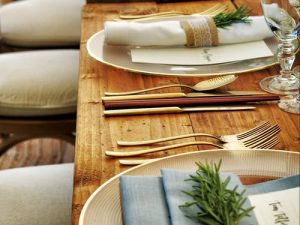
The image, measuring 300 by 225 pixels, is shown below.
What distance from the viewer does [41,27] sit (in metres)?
2.17

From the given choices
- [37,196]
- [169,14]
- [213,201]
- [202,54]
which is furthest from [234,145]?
[169,14]

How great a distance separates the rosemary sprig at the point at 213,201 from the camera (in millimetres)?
581

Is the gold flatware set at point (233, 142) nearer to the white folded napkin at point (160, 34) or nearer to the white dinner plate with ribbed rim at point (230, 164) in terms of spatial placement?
the white dinner plate with ribbed rim at point (230, 164)

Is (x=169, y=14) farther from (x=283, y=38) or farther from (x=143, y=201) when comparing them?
(x=143, y=201)

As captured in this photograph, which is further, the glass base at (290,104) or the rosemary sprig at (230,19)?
the rosemary sprig at (230,19)

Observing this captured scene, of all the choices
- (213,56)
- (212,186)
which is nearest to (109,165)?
(212,186)

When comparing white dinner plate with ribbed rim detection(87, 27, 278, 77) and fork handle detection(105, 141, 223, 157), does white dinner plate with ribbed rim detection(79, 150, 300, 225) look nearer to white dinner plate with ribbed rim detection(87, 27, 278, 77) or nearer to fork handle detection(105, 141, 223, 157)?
fork handle detection(105, 141, 223, 157)

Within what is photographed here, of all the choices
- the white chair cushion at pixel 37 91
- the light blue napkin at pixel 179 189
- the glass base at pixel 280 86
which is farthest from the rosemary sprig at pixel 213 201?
the white chair cushion at pixel 37 91

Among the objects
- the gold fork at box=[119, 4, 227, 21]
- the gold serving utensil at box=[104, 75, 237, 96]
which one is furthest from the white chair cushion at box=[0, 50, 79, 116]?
the gold serving utensil at box=[104, 75, 237, 96]

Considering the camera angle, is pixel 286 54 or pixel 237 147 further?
pixel 286 54

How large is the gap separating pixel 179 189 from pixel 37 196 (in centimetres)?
56

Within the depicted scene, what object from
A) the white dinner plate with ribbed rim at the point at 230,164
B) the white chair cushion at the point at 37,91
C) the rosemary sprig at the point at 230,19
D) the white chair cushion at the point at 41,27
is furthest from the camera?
the white chair cushion at the point at 41,27

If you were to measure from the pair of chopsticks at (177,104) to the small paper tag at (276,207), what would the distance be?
303 millimetres

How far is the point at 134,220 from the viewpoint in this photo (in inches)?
24.7
